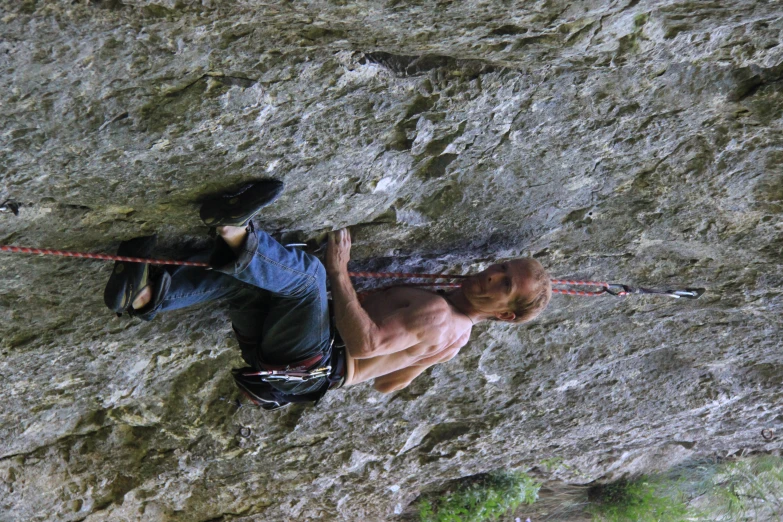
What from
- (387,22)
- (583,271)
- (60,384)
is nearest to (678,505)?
(583,271)

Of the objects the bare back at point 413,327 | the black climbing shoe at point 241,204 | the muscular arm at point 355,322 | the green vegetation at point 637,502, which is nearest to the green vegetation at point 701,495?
the green vegetation at point 637,502

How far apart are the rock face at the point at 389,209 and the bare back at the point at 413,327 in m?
0.29

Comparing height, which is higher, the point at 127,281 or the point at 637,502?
the point at 127,281

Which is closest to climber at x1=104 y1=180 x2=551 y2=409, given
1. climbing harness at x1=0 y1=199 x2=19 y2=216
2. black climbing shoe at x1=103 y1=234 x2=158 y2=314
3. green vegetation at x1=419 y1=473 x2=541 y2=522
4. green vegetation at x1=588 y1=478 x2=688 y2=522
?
black climbing shoe at x1=103 y1=234 x2=158 y2=314

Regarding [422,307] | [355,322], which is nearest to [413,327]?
[422,307]

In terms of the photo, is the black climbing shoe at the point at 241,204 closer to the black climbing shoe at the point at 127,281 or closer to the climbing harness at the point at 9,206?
the black climbing shoe at the point at 127,281

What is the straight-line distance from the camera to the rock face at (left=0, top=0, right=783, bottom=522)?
2.11 meters

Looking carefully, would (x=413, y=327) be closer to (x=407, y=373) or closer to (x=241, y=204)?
(x=407, y=373)

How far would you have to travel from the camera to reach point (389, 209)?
3.05 meters

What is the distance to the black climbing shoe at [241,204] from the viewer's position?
2465 mm

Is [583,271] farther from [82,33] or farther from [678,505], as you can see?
[678,505]

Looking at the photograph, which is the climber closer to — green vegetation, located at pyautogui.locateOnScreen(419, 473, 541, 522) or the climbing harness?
the climbing harness

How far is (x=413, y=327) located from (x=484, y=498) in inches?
129

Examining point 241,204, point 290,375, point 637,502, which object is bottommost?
point 637,502
